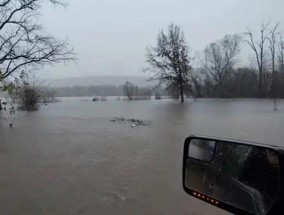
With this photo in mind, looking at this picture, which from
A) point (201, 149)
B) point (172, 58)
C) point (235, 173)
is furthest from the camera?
point (172, 58)

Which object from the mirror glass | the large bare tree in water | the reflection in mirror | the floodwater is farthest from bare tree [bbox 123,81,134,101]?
the mirror glass

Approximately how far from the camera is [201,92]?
56594mm

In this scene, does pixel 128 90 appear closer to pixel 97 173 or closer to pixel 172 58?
Answer: pixel 172 58

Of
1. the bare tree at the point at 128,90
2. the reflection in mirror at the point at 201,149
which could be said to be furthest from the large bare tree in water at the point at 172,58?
the reflection in mirror at the point at 201,149

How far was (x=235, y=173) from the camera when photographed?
2381mm

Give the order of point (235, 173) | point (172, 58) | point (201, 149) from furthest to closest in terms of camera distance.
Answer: point (172, 58) → point (201, 149) → point (235, 173)

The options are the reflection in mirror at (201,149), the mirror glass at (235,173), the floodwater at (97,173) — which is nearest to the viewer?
the mirror glass at (235,173)

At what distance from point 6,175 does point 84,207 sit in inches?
Result: 121

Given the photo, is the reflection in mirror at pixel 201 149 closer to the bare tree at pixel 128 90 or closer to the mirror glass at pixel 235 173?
the mirror glass at pixel 235 173

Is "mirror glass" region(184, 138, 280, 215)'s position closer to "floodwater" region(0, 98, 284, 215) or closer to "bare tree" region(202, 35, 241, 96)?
"floodwater" region(0, 98, 284, 215)

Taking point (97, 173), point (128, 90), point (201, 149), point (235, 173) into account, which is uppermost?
point (128, 90)

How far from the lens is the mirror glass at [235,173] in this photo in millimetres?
2100

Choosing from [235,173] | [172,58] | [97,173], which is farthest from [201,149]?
[172,58]

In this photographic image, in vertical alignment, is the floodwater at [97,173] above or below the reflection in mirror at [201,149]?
below
